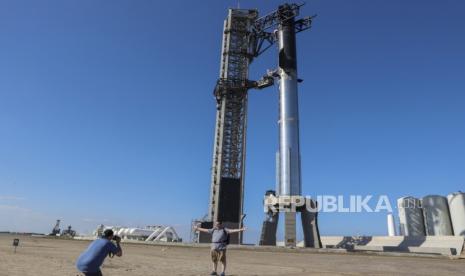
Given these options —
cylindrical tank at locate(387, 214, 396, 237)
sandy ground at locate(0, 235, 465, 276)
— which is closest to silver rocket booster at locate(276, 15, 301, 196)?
sandy ground at locate(0, 235, 465, 276)

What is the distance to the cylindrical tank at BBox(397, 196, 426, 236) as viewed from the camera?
61750 millimetres

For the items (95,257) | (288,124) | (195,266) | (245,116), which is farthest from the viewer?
(245,116)

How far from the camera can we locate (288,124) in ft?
159

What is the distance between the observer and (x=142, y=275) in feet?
41.1

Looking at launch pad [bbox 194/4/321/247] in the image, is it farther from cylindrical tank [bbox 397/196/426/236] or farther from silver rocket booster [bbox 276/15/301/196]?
cylindrical tank [bbox 397/196/426/236]

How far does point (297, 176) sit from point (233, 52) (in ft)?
108

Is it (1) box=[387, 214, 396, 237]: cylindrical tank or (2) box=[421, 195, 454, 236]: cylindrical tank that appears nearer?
(2) box=[421, 195, 454, 236]: cylindrical tank

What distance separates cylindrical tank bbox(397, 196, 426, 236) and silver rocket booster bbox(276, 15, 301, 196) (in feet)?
87.5

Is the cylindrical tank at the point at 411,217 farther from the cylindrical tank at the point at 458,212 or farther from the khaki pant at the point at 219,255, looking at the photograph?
the khaki pant at the point at 219,255

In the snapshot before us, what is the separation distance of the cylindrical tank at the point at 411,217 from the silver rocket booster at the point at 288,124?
1049 inches

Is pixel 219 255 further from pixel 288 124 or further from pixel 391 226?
pixel 391 226

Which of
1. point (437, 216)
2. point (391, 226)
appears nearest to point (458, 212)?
point (437, 216)

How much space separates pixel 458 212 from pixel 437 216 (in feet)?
11.7

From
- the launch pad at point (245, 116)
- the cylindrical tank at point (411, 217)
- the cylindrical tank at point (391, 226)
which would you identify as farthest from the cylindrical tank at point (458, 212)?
the launch pad at point (245, 116)
